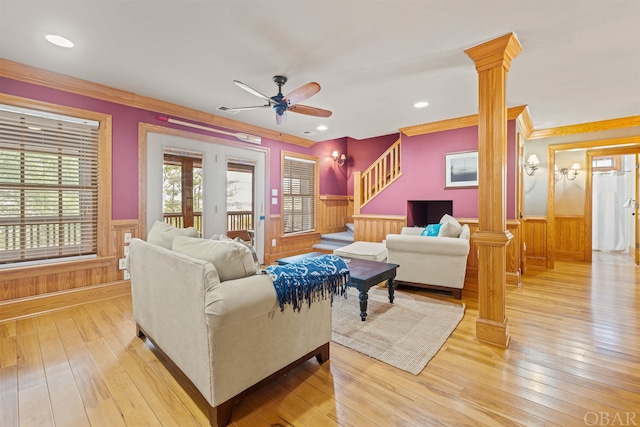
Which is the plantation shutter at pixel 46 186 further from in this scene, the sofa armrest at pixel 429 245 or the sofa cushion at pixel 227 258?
the sofa armrest at pixel 429 245

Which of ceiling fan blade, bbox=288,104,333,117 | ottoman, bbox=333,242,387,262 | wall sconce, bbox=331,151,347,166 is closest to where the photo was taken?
ceiling fan blade, bbox=288,104,333,117

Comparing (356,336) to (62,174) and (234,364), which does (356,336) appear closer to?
(234,364)

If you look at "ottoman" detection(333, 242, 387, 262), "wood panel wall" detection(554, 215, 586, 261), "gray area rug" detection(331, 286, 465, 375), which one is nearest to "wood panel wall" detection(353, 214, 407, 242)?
"ottoman" detection(333, 242, 387, 262)

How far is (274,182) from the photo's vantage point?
543 centimetres

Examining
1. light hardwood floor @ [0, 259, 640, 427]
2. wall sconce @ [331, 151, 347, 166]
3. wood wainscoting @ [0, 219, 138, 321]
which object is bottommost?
light hardwood floor @ [0, 259, 640, 427]

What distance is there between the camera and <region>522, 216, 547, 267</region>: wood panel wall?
203 inches

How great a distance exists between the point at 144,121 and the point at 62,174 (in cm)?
113

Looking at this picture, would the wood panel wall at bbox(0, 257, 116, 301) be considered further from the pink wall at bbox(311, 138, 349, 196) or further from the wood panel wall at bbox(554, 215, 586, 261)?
the wood panel wall at bbox(554, 215, 586, 261)

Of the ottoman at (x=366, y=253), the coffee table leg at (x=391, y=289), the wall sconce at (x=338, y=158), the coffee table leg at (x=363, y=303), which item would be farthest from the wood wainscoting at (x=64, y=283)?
the wall sconce at (x=338, y=158)

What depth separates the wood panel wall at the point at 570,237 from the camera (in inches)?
221

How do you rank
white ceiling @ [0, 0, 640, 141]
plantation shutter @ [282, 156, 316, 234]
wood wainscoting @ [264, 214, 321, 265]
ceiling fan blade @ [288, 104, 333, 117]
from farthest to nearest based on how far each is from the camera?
plantation shutter @ [282, 156, 316, 234] → wood wainscoting @ [264, 214, 321, 265] → ceiling fan blade @ [288, 104, 333, 117] → white ceiling @ [0, 0, 640, 141]

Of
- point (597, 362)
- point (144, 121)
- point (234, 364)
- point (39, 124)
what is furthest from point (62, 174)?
point (597, 362)

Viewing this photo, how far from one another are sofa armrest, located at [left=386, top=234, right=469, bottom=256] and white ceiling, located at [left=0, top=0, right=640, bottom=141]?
5.92 feet

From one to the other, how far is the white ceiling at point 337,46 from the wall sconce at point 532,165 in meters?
1.44
